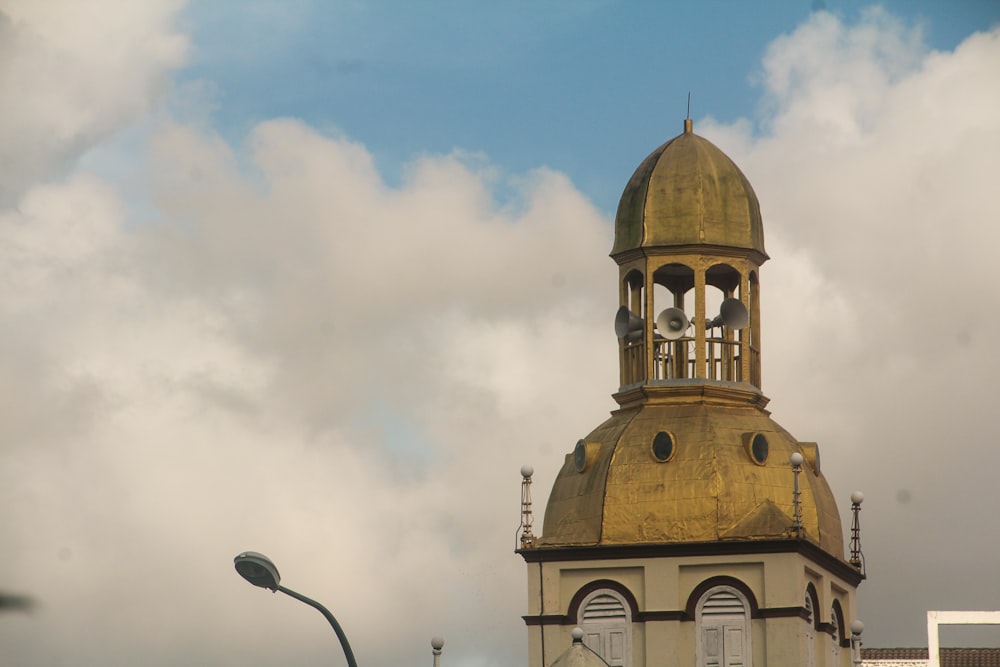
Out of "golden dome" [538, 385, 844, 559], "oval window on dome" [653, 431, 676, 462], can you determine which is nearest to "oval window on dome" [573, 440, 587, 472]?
"golden dome" [538, 385, 844, 559]

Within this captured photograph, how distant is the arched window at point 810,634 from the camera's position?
62.8 metres

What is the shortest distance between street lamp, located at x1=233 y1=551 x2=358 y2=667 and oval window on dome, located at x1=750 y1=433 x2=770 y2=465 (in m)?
20.0

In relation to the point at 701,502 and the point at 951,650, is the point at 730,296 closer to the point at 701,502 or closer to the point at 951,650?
the point at 701,502

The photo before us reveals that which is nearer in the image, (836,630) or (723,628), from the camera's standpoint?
(723,628)

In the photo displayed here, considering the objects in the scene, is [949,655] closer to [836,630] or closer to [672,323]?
[836,630]

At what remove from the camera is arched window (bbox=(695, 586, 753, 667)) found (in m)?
62.3

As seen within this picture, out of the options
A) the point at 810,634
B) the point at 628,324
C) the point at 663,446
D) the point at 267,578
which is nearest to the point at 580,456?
the point at 663,446

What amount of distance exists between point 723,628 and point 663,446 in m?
5.15

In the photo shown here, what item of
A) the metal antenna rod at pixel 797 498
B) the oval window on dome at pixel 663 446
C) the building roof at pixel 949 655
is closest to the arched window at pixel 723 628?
the metal antenna rod at pixel 797 498

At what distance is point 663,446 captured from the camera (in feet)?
209

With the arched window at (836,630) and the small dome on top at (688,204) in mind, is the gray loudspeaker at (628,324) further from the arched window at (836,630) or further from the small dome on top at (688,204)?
the arched window at (836,630)

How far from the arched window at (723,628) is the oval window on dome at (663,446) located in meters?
3.77

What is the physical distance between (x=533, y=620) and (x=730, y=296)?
11.6 meters

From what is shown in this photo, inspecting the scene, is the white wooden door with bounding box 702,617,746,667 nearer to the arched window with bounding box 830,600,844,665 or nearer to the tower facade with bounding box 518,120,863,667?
the tower facade with bounding box 518,120,863,667
